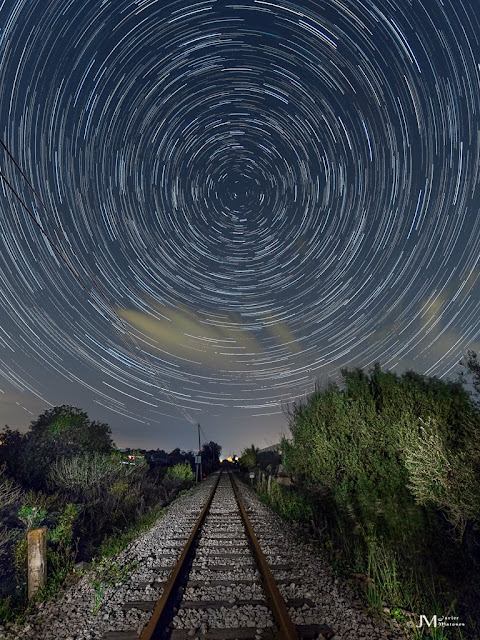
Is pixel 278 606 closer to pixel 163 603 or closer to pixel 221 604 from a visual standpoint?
pixel 221 604

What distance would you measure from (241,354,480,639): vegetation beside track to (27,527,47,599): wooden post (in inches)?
219

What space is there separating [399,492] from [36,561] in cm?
958

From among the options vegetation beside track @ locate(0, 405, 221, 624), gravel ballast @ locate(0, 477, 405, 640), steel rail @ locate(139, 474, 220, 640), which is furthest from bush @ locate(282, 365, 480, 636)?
vegetation beside track @ locate(0, 405, 221, 624)

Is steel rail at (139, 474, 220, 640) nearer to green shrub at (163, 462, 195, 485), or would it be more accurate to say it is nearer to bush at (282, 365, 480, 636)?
bush at (282, 365, 480, 636)

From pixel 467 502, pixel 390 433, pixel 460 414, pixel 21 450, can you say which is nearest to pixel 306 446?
pixel 390 433

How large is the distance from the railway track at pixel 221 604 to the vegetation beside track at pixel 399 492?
5.05ft

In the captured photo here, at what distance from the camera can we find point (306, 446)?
1708cm

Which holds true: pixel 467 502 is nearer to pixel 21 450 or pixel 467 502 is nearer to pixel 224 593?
pixel 224 593

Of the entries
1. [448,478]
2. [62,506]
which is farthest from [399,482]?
[62,506]

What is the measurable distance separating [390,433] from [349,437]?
1.93 m

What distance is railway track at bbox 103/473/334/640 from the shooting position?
15.6 ft

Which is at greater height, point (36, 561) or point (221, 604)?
point (36, 561)

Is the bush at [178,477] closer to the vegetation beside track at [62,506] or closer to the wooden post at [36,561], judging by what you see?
the vegetation beside track at [62,506]

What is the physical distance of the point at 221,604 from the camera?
5668 mm
